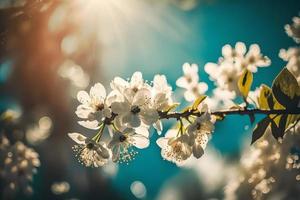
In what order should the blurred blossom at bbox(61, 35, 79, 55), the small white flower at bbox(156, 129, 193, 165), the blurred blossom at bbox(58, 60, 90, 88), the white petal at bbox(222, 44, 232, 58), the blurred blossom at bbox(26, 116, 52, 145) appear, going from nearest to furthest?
the small white flower at bbox(156, 129, 193, 165) → the white petal at bbox(222, 44, 232, 58) → the blurred blossom at bbox(61, 35, 79, 55) → the blurred blossom at bbox(58, 60, 90, 88) → the blurred blossom at bbox(26, 116, 52, 145)

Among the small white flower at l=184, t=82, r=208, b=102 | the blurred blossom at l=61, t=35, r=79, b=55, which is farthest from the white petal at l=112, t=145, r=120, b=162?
the blurred blossom at l=61, t=35, r=79, b=55

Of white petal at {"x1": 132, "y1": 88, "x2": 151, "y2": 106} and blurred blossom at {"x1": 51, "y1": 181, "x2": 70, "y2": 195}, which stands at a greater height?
white petal at {"x1": 132, "y1": 88, "x2": 151, "y2": 106}

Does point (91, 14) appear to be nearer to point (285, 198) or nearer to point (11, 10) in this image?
point (11, 10)

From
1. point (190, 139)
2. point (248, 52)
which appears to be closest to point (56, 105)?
point (248, 52)

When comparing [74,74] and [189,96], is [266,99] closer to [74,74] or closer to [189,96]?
[189,96]

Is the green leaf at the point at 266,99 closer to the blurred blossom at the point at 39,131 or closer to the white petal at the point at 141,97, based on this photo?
the white petal at the point at 141,97

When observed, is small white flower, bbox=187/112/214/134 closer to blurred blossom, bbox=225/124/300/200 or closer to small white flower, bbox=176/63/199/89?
blurred blossom, bbox=225/124/300/200
